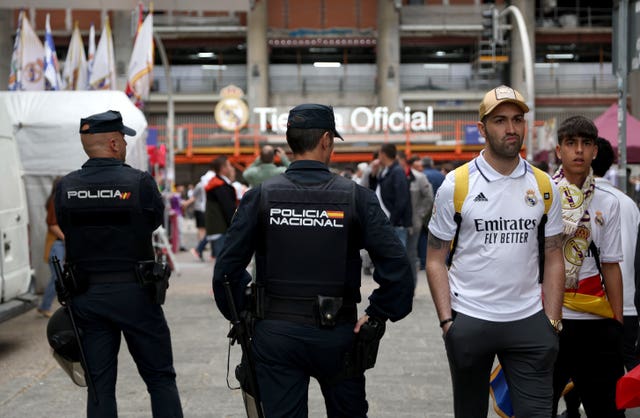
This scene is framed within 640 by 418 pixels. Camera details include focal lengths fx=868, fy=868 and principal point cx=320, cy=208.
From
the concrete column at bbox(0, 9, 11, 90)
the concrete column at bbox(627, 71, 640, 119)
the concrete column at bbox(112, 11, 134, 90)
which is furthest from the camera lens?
A: the concrete column at bbox(112, 11, 134, 90)

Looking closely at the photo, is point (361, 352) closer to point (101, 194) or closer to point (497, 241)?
point (497, 241)

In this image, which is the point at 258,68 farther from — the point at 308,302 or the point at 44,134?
the point at 308,302

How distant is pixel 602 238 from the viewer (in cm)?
442

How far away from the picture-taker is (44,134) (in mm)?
11297

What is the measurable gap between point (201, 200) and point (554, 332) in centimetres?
1611

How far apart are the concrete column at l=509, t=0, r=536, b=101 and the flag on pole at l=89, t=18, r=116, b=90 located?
2888 cm

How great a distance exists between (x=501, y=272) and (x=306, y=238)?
2.86 ft

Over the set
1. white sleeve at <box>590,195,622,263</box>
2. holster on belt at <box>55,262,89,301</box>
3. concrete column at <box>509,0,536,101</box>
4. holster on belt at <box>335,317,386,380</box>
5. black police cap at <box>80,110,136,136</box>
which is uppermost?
concrete column at <box>509,0,536,101</box>

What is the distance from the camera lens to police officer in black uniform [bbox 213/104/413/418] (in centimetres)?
350

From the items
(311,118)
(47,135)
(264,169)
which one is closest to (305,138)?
(311,118)

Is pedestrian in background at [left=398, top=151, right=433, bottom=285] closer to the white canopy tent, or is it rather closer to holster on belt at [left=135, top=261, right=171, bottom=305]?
the white canopy tent

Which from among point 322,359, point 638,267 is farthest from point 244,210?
point 638,267

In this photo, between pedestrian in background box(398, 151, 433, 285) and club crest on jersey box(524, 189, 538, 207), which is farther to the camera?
pedestrian in background box(398, 151, 433, 285)

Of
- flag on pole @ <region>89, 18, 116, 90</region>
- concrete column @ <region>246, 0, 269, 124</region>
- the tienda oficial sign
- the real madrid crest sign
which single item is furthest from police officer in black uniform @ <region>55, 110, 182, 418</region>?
concrete column @ <region>246, 0, 269, 124</region>
